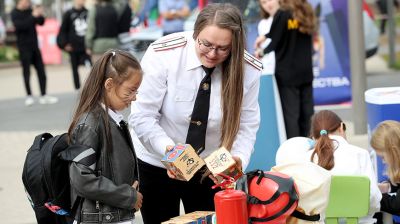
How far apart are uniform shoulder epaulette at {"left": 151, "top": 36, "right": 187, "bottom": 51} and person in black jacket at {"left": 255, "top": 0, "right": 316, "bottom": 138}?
12.9 feet

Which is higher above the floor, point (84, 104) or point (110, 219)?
point (84, 104)

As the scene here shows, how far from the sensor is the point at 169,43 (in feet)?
13.5

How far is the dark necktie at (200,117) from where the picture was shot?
407 cm

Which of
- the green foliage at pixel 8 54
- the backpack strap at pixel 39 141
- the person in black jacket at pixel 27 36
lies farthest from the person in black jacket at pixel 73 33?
the backpack strap at pixel 39 141

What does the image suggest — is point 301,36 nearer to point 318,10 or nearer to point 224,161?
point 318,10

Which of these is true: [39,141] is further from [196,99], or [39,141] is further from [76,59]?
[76,59]

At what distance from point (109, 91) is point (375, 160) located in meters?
2.52

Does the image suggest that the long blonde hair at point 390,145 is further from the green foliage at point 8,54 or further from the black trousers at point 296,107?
the green foliage at point 8,54

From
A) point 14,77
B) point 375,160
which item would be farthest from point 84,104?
point 14,77

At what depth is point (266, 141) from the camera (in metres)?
7.41

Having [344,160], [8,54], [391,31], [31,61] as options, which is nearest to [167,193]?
[344,160]

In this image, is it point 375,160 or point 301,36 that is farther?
point 301,36

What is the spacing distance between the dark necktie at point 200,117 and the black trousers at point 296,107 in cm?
407

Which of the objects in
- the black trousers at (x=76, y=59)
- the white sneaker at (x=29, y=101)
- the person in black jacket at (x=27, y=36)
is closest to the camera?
the person in black jacket at (x=27, y=36)
